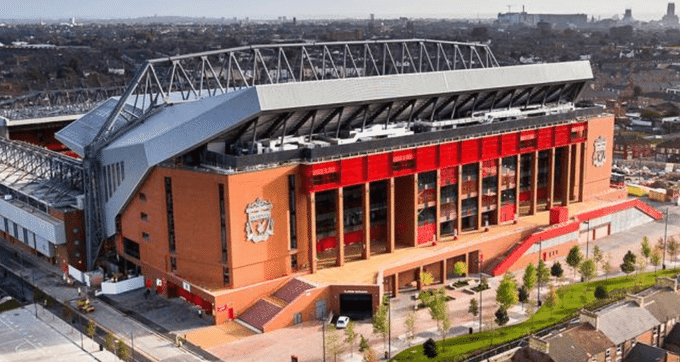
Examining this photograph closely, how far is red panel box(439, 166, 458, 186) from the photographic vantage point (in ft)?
289

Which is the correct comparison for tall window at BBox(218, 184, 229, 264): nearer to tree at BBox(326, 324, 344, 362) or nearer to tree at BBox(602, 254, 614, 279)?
tree at BBox(326, 324, 344, 362)

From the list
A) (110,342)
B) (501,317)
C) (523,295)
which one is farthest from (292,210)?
(523,295)

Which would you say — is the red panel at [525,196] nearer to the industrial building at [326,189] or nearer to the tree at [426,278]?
the industrial building at [326,189]

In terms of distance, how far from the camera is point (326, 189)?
77875mm

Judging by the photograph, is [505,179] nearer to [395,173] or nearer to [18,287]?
[395,173]

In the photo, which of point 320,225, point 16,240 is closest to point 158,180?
point 320,225

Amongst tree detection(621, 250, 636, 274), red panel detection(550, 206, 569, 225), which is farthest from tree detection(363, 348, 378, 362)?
red panel detection(550, 206, 569, 225)

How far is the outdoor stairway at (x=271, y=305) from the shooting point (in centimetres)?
7250

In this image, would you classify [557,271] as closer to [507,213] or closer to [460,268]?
[460,268]

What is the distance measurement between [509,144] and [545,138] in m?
6.64

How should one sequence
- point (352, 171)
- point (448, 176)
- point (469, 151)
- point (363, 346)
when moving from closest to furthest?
1. point (363, 346)
2. point (352, 171)
3. point (448, 176)
4. point (469, 151)

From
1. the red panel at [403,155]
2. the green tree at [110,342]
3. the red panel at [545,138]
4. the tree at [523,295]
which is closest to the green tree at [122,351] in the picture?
the green tree at [110,342]

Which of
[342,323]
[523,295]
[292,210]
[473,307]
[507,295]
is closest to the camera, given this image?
[507,295]

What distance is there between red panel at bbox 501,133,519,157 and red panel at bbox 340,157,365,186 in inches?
841
